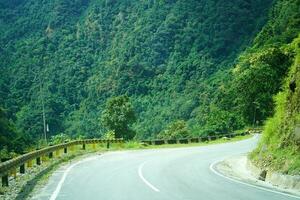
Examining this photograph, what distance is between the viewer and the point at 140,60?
555ft

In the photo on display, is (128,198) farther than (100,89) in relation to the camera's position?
No

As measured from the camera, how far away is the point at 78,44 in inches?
7318

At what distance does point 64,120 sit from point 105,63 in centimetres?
4413

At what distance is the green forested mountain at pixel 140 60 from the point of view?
117 metres

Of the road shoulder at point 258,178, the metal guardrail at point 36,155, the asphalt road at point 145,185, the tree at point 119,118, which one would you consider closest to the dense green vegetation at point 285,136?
the road shoulder at point 258,178

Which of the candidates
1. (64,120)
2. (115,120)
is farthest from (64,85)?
(115,120)

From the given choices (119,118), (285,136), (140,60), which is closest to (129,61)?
(140,60)

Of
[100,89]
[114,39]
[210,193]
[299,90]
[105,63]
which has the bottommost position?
[210,193]

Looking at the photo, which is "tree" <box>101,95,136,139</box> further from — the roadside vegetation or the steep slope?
the steep slope

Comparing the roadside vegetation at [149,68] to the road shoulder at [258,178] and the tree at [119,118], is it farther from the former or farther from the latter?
the road shoulder at [258,178]

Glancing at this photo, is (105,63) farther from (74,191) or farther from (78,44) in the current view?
(74,191)

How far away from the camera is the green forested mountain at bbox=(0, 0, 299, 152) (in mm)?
117062

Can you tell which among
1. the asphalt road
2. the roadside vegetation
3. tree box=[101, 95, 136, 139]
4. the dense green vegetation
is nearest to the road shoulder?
the dense green vegetation

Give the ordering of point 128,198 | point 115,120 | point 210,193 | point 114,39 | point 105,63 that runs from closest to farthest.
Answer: point 128,198, point 210,193, point 115,120, point 105,63, point 114,39
